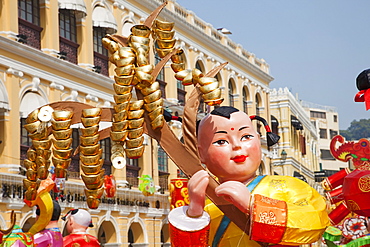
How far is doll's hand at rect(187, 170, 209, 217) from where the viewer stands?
13.1 ft

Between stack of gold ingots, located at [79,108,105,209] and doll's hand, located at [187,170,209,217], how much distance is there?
1.91 feet

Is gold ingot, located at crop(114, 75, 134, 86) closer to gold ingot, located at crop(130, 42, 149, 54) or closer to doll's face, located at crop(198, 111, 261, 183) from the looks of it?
gold ingot, located at crop(130, 42, 149, 54)

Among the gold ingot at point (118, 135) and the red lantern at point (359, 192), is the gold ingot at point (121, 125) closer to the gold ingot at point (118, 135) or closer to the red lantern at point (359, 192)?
the gold ingot at point (118, 135)

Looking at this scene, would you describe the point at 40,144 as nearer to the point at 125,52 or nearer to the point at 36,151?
the point at 36,151

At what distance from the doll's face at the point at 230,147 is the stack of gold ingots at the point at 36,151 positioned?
3.51 feet

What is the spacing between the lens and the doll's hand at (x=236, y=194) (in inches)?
155

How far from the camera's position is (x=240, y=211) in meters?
4.15

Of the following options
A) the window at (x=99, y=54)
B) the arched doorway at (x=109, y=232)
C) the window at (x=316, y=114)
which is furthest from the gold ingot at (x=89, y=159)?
the window at (x=316, y=114)

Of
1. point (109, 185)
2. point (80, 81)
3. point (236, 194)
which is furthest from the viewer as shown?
point (80, 81)

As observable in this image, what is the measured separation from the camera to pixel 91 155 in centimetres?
411

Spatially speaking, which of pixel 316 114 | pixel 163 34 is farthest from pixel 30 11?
pixel 316 114

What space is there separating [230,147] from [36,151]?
50.2 inches

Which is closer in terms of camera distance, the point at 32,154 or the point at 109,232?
the point at 32,154

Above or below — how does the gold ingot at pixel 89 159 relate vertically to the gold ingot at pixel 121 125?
below
